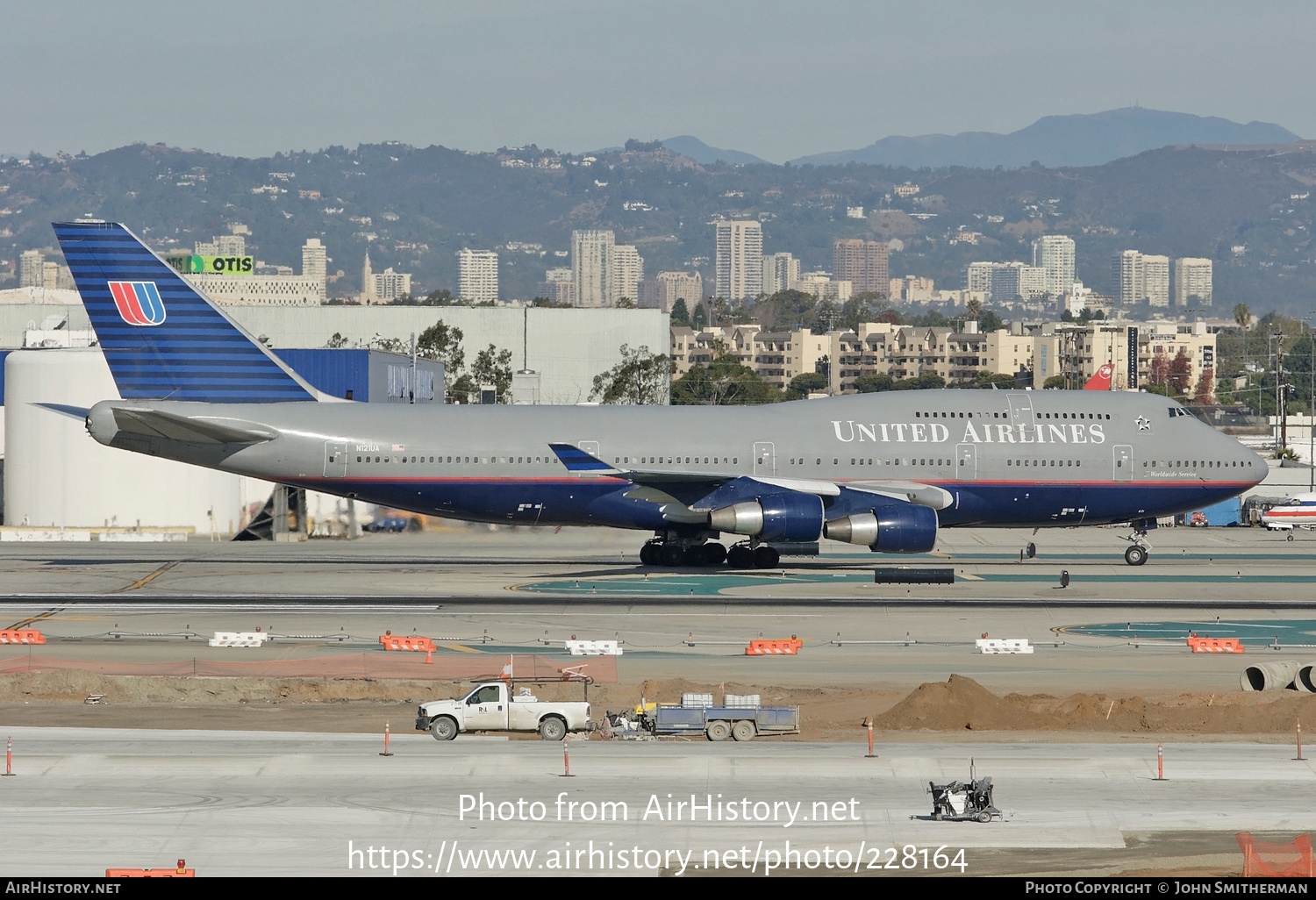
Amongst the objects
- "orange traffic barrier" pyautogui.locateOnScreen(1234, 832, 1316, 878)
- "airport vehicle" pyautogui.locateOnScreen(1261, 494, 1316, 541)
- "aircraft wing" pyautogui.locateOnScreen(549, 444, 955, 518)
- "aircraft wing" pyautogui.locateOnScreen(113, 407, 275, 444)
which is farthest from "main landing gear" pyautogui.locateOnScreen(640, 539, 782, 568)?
"airport vehicle" pyautogui.locateOnScreen(1261, 494, 1316, 541)

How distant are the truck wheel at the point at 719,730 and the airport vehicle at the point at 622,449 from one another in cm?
1913

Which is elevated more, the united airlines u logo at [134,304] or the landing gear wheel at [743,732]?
Answer: the united airlines u logo at [134,304]

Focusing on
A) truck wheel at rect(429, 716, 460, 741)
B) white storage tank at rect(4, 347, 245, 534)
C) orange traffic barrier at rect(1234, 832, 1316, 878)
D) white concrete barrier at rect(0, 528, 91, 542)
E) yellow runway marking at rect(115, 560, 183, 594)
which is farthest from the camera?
white storage tank at rect(4, 347, 245, 534)

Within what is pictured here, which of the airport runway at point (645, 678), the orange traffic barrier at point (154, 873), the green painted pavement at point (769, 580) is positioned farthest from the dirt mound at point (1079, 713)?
the green painted pavement at point (769, 580)

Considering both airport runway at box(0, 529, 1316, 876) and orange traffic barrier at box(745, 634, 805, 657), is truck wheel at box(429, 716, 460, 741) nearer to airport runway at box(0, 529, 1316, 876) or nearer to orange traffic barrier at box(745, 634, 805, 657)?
airport runway at box(0, 529, 1316, 876)

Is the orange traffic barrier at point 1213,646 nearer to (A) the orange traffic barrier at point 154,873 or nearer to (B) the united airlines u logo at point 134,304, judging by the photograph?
(A) the orange traffic barrier at point 154,873

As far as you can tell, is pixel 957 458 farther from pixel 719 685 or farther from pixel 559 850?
pixel 559 850

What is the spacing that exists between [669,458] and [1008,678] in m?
17.9

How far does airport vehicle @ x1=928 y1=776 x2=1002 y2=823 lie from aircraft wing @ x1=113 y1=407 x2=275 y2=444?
31193mm

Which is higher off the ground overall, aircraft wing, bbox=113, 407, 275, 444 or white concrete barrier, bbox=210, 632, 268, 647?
aircraft wing, bbox=113, 407, 275, 444

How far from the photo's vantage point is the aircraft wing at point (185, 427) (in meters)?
45.0

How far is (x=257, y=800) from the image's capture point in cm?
2123

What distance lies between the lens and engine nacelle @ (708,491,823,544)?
45125 mm
